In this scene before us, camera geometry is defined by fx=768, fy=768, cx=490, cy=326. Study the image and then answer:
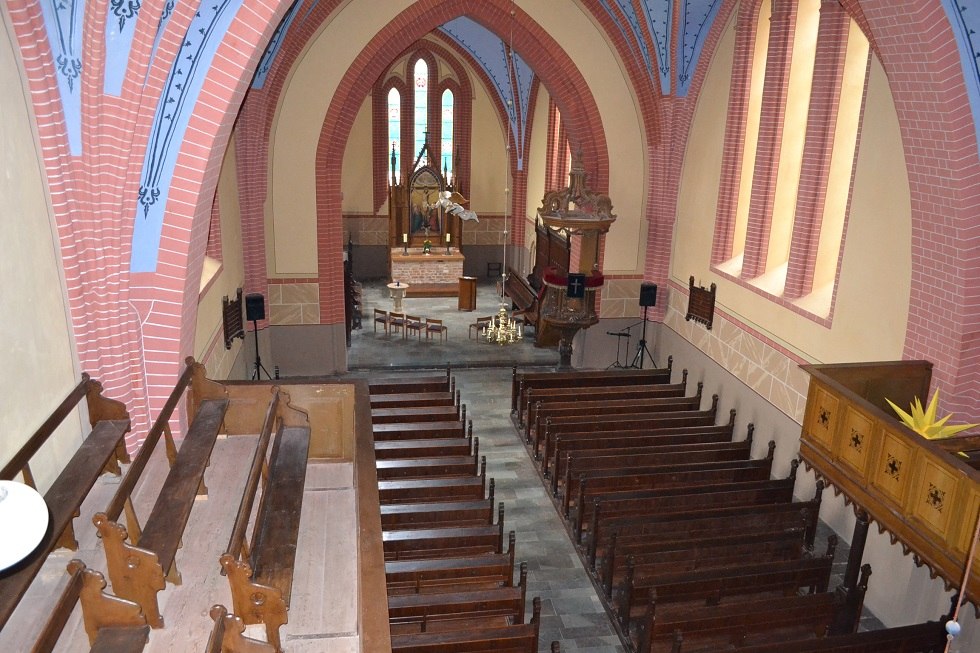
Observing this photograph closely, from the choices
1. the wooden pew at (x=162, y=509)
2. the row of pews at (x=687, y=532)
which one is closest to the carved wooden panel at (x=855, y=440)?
the row of pews at (x=687, y=532)

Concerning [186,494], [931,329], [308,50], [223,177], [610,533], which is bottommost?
[610,533]

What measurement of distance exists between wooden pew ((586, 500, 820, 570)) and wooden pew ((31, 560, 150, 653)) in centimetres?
528

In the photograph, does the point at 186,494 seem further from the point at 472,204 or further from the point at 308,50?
the point at 472,204

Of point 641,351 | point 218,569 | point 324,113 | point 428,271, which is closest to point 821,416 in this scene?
Answer: point 218,569

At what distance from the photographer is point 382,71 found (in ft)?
48.4

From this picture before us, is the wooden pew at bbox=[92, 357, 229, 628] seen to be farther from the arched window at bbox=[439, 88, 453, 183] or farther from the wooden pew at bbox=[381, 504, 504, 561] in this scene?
the arched window at bbox=[439, 88, 453, 183]

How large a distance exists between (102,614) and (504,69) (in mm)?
19392

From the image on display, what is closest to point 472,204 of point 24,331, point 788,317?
point 788,317

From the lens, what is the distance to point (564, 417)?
38.0 ft

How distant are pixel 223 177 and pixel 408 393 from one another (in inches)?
178

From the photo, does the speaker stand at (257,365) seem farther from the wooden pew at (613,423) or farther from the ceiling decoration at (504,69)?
the ceiling decoration at (504,69)

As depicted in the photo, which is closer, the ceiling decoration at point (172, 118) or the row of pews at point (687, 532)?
the ceiling decoration at point (172, 118)

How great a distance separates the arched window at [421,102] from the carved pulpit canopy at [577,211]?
10090 millimetres

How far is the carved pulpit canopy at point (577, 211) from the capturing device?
13.6 m
